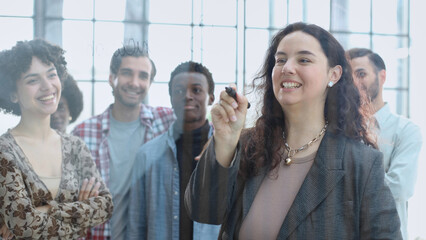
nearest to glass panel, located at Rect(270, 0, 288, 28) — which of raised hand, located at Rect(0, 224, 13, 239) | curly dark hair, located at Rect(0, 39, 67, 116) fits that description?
curly dark hair, located at Rect(0, 39, 67, 116)

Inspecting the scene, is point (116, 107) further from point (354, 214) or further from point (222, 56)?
point (354, 214)

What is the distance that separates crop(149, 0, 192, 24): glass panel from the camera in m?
1.39

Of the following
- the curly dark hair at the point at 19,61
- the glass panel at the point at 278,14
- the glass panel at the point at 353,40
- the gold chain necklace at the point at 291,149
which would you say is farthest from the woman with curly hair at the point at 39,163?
the glass panel at the point at 353,40

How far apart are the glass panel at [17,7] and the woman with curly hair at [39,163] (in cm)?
10

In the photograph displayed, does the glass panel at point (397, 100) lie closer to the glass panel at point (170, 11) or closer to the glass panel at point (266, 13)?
the glass panel at point (266, 13)

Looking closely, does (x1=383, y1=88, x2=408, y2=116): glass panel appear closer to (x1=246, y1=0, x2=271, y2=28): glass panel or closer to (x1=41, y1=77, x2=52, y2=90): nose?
(x1=246, y1=0, x2=271, y2=28): glass panel

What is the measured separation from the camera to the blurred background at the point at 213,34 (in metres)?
1.29

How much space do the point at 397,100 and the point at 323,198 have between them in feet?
2.36

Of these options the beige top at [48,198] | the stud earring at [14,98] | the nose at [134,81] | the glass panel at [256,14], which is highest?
the glass panel at [256,14]

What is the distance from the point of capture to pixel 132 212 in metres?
1.35

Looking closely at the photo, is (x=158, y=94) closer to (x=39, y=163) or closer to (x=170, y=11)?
(x=170, y=11)

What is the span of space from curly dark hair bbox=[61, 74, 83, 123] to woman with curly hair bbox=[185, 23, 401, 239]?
1.39ft

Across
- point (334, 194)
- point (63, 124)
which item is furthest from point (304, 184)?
point (63, 124)

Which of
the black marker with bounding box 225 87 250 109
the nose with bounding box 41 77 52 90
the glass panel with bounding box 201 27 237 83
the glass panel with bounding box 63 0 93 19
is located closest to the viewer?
the black marker with bounding box 225 87 250 109
